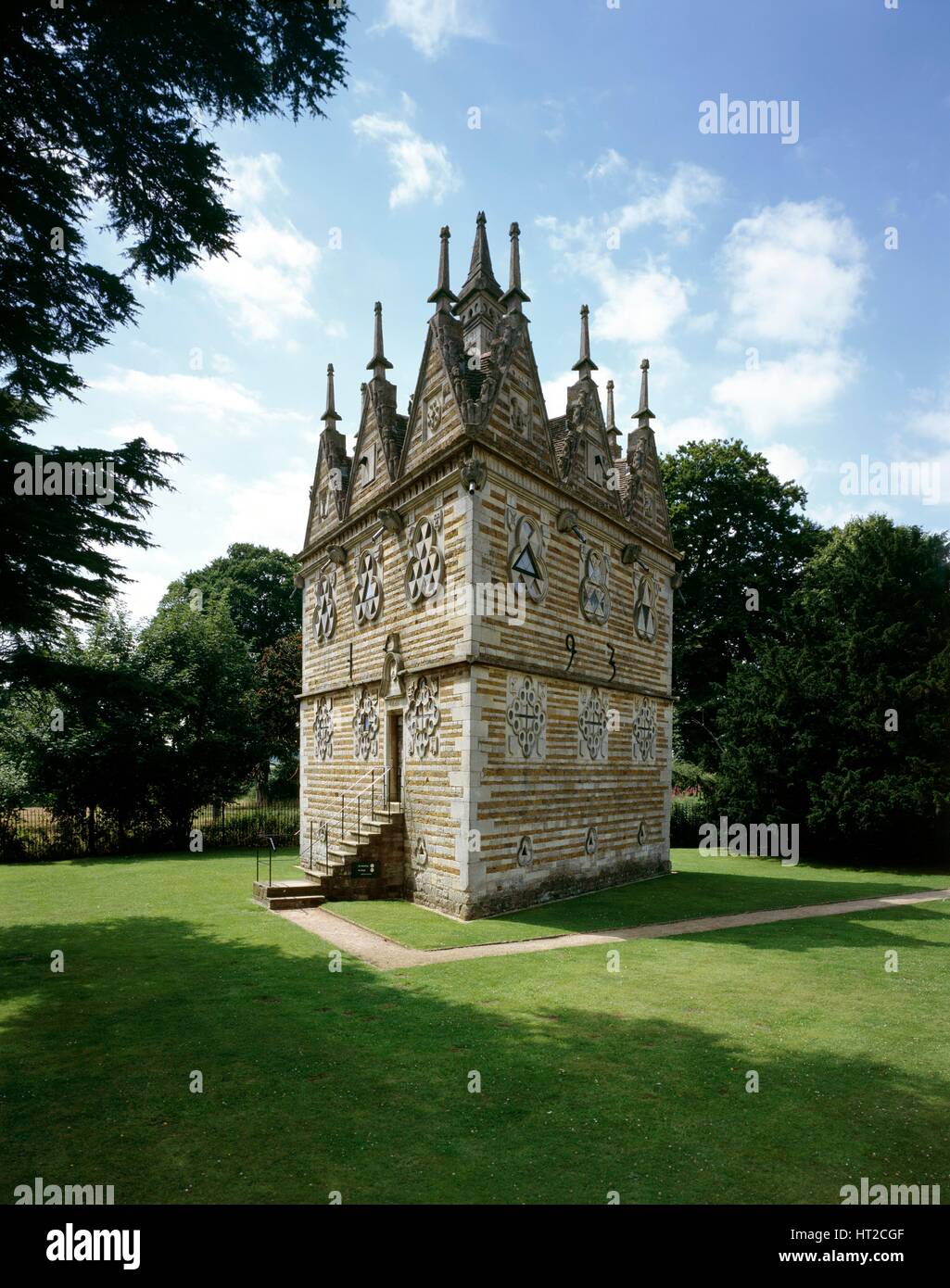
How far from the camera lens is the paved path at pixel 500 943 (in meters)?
11.2

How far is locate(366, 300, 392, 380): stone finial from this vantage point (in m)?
20.1

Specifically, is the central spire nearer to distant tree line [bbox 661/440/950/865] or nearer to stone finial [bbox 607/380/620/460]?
stone finial [bbox 607/380/620/460]

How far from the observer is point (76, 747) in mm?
25453

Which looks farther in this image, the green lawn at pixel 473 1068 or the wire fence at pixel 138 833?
the wire fence at pixel 138 833

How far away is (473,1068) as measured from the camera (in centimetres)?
682

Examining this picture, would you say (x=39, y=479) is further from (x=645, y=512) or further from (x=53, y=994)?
(x=645, y=512)

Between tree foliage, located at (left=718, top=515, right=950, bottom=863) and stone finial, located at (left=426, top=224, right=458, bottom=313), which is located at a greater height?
stone finial, located at (left=426, top=224, right=458, bottom=313)

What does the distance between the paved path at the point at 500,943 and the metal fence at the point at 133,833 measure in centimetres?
1353

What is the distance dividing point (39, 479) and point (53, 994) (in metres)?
6.49

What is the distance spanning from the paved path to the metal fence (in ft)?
44.4
